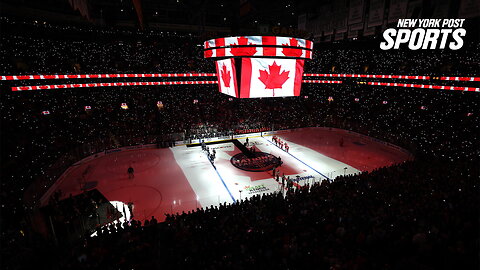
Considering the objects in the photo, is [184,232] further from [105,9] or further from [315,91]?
[315,91]

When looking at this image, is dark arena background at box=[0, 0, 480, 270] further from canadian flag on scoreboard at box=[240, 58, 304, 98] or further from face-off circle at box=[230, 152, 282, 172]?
face-off circle at box=[230, 152, 282, 172]

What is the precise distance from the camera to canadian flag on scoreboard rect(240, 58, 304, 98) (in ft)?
45.9

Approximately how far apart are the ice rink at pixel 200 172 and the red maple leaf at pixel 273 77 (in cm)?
626

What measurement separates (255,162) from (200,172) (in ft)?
14.4

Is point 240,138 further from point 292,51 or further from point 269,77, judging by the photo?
point 292,51

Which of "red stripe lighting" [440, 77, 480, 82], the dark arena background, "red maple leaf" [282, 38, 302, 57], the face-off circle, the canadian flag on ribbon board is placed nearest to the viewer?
the dark arena background

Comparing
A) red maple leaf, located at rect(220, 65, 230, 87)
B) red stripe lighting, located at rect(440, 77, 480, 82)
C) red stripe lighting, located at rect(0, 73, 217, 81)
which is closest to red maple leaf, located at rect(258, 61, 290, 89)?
red maple leaf, located at rect(220, 65, 230, 87)

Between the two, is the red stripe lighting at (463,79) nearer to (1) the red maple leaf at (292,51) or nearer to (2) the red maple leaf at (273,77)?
(1) the red maple leaf at (292,51)

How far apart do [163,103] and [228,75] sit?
1609cm

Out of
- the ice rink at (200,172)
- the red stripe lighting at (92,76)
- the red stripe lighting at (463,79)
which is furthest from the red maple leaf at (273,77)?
the red stripe lighting at (92,76)

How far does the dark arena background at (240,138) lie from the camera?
7.19 metres

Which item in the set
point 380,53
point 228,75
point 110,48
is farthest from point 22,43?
point 380,53

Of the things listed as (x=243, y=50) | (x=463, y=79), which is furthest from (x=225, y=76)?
(x=463, y=79)

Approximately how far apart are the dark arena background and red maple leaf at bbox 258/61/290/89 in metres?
0.09
